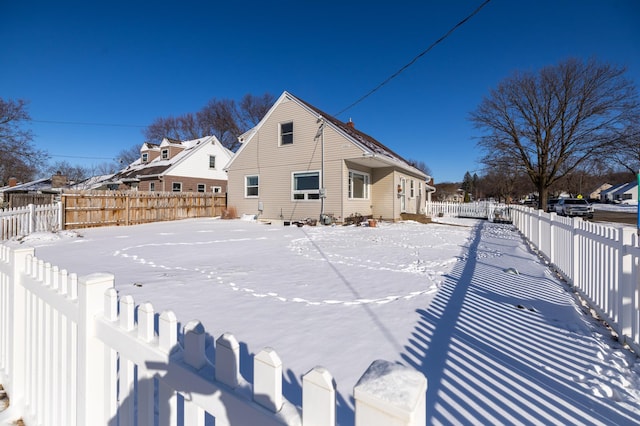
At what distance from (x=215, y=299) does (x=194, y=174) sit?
2135 centimetres

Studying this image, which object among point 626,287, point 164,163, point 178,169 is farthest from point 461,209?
point 164,163

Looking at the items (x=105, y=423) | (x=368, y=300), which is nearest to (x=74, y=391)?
(x=105, y=423)

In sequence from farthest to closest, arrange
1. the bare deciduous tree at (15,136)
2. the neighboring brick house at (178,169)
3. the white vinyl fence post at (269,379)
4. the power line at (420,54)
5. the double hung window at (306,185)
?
the neighboring brick house at (178,169)
the bare deciduous tree at (15,136)
the double hung window at (306,185)
the power line at (420,54)
the white vinyl fence post at (269,379)

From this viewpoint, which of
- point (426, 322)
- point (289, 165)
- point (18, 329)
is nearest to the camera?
point (18, 329)

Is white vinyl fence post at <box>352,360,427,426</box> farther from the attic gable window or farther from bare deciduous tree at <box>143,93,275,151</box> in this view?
bare deciduous tree at <box>143,93,275,151</box>

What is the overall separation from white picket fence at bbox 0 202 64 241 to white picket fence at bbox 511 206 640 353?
42.7ft

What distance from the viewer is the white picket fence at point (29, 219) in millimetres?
8507

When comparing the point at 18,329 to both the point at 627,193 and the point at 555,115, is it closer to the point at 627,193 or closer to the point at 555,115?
the point at 555,115

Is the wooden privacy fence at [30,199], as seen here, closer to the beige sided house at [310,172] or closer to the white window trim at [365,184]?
the beige sided house at [310,172]

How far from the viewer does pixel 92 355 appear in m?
1.50

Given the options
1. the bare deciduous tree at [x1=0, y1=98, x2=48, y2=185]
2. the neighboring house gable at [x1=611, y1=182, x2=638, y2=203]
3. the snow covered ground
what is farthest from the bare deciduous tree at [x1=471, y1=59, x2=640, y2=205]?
the neighboring house gable at [x1=611, y1=182, x2=638, y2=203]

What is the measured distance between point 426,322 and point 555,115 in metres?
21.1

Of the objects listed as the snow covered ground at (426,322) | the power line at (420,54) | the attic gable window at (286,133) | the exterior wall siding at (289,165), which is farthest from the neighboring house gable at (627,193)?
the snow covered ground at (426,322)

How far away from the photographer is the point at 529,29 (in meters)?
10.6
